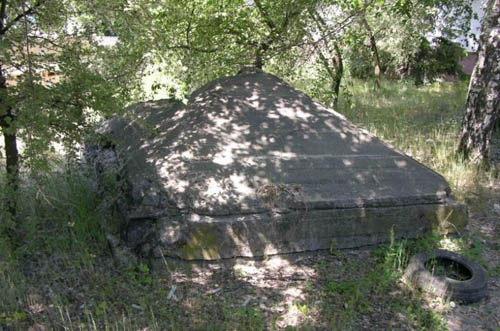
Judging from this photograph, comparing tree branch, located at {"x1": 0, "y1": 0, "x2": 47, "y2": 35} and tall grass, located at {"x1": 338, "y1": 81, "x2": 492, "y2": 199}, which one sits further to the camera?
tall grass, located at {"x1": 338, "y1": 81, "x2": 492, "y2": 199}

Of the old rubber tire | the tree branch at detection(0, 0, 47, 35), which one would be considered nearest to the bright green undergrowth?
the old rubber tire

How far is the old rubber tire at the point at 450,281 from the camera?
362cm

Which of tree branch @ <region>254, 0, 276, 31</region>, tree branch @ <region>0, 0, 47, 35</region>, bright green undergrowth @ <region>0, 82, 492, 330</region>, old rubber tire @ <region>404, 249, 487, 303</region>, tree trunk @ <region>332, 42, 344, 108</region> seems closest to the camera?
bright green undergrowth @ <region>0, 82, 492, 330</region>

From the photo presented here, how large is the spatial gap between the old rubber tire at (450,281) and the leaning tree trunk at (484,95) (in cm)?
279

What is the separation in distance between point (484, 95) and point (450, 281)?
3439 millimetres

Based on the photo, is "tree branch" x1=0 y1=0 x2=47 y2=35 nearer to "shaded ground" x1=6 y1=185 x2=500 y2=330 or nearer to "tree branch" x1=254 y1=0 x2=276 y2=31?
"shaded ground" x1=6 y1=185 x2=500 y2=330

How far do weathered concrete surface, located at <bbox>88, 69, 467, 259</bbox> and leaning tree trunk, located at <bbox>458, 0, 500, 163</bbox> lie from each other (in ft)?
6.35

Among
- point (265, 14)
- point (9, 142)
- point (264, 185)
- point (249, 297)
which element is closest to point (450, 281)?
point (249, 297)

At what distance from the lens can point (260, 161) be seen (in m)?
4.48

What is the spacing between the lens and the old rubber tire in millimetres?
3625

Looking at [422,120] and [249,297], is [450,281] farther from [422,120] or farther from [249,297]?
[422,120]

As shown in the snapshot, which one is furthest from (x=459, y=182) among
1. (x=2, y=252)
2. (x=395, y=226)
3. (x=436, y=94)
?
(x=436, y=94)

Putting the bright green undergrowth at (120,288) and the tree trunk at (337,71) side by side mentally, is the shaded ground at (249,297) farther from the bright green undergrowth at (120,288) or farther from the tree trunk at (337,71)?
the tree trunk at (337,71)

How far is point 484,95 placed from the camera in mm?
6074
